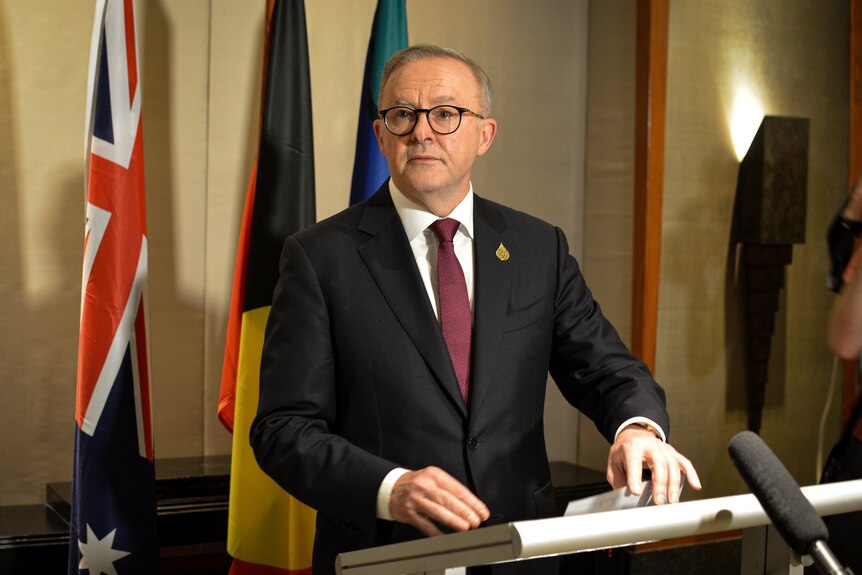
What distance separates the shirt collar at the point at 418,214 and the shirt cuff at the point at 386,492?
59 centimetres

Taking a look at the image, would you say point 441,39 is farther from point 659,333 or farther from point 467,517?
point 467,517

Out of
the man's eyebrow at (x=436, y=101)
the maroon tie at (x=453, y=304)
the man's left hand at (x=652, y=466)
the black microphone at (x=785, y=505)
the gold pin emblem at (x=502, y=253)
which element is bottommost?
the man's left hand at (x=652, y=466)

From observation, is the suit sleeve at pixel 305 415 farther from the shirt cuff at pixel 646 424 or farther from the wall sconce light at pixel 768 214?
the wall sconce light at pixel 768 214

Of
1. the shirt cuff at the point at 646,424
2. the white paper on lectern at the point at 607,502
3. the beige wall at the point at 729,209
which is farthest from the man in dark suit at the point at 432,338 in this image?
the beige wall at the point at 729,209

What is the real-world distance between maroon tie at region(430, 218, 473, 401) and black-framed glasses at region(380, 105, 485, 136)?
0.63 feet

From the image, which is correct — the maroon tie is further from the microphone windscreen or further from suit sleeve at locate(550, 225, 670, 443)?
the microphone windscreen

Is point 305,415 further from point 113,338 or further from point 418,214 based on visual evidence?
point 113,338

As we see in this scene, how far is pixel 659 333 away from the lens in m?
4.09

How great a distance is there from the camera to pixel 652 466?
5.27 feet

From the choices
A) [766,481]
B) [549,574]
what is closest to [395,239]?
[549,574]

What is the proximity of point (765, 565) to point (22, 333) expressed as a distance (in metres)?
2.66

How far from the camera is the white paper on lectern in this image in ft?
4.29

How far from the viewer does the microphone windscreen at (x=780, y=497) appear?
1056mm

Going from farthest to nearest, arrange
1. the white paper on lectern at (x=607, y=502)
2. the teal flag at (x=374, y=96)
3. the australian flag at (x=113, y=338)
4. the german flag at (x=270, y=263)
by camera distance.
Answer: the teal flag at (x=374, y=96) → the german flag at (x=270, y=263) → the australian flag at (x=113, y=338) → the white paper on lectern at (x=607, y=502)
